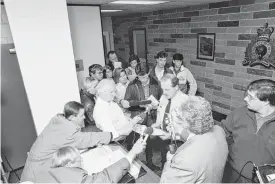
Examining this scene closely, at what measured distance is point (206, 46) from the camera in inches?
168

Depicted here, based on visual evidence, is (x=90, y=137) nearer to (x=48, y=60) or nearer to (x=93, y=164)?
(x=93, y=164)

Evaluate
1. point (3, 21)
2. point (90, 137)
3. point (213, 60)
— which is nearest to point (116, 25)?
point (213, 60)

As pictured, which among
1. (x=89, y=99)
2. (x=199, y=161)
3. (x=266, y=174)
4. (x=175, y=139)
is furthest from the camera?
(x=89, y=99)

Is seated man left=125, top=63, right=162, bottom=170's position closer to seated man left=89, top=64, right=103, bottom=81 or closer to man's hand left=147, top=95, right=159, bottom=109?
man's hand left=147, top=95, right=159, bottom=109

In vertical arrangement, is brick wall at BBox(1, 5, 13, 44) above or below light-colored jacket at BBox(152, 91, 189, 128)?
above

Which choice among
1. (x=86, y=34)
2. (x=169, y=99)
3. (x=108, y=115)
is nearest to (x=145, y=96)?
(x=169, y=99)

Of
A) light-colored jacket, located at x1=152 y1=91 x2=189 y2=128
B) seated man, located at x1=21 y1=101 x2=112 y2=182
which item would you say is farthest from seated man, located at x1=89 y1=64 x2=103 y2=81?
seated man, located at x1=21 y1=101 x2=112 y2=182

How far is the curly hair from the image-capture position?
1.40 metres

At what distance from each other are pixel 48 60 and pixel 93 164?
134cm

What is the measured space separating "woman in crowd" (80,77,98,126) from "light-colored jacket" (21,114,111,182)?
831mm

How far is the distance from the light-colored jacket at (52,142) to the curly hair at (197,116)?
1030 mm

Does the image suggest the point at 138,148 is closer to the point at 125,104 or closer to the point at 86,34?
the point at 125,104

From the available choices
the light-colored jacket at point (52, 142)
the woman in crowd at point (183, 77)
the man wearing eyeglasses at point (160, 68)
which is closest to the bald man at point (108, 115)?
the light-colored jacket at point (52, 142)

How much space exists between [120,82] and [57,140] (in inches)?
70.7
